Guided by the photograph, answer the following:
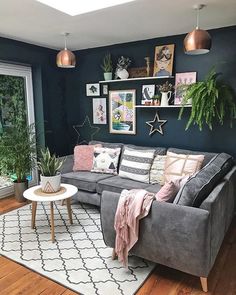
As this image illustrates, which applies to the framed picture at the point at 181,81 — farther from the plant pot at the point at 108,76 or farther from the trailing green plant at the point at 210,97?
the plant pot at the point at 108,76

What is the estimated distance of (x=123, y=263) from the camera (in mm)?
2148

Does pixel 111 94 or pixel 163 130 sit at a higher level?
pixel 111 94

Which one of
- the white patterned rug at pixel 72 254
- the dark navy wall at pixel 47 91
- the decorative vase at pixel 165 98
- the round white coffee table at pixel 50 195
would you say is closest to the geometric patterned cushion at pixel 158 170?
the decorative vase at pixel 165 98

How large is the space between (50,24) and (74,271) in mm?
2634

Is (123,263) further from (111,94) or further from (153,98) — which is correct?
(111,94)

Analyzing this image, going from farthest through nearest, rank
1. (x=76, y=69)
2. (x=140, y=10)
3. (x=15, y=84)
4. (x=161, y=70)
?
(x=76, y=69), (x=15, y=84), (x=161, y=70), (x=140, y=10)

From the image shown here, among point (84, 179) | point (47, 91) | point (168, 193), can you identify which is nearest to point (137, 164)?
point (84, 179)

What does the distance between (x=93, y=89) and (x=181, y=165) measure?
2149mm

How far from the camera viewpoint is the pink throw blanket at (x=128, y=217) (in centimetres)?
202

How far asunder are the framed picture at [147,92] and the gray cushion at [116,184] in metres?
1.25

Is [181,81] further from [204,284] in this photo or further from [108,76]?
[204,284]

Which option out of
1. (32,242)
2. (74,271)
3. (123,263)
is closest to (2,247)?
(32,242)

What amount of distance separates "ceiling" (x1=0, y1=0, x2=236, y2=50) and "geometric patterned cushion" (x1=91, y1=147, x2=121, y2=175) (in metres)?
1.60

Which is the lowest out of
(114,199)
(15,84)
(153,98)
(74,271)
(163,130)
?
(74,271)
